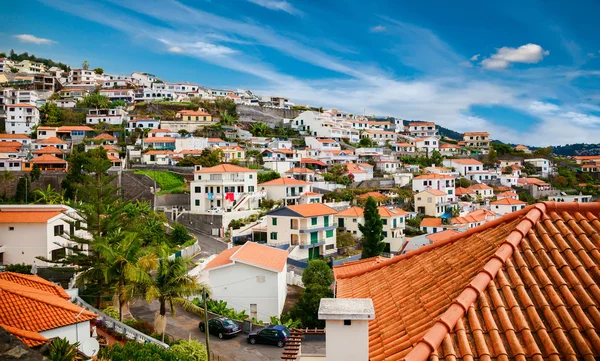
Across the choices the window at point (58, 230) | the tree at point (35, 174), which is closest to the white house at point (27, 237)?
the window at point (58, 230)

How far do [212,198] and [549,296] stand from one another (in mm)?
41533

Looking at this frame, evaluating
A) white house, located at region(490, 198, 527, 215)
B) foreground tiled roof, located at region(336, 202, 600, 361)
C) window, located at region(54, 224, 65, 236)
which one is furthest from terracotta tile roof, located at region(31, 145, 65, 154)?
foreground tiled roof, located at region(336, 202, 600, 361)

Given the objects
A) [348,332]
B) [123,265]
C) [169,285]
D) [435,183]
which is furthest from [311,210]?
[348,332]

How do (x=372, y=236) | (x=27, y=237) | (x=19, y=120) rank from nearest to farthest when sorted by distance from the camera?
(x=27, y=237) → (x=372, y=236) → (x=19, y=120)

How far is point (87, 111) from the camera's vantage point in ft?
237

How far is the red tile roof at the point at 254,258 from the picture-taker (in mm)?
21461

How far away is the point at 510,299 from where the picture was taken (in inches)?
145

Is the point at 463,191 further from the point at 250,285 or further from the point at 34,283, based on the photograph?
the point at 34,283

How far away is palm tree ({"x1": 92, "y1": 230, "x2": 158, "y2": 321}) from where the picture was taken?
53.7ft

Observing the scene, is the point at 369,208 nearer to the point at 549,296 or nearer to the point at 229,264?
the point at 229,264

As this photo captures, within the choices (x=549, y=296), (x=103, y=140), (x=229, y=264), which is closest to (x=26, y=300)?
(x=229, y=264)

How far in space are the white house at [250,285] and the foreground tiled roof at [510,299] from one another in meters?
16.5

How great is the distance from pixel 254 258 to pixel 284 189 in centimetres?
2430

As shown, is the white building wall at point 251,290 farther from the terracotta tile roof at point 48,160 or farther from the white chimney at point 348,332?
the terracotta tile roof at point 48,160
